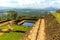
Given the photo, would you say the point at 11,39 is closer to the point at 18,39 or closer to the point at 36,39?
the point at 18,39

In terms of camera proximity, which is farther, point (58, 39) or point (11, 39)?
point (11, 39)

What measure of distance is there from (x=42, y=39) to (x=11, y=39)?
3.00 metres

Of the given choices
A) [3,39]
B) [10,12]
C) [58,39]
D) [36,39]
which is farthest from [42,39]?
[10,12]

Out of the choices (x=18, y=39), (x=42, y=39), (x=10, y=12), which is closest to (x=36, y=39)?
(x=42, y=39)

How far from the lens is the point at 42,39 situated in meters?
8.90

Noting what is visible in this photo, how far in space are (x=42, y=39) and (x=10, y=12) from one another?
124 feet

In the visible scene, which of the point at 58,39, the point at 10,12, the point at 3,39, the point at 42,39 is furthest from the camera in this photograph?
the point at 10,12

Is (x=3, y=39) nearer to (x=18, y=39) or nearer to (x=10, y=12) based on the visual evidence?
(x=18, y=39)

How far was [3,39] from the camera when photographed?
11180 millimetres

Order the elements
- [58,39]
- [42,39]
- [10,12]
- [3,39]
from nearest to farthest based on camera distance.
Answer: [58,39]
[42,39]
[3,39]
[10,12]

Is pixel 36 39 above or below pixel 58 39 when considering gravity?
below

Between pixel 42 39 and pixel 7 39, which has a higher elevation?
pixel 42 39

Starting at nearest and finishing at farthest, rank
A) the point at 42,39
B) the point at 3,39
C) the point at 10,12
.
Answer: the point at 42,39 → the point at 3,39 → the point at 10,12

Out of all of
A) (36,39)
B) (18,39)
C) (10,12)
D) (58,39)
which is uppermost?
(58,39)
